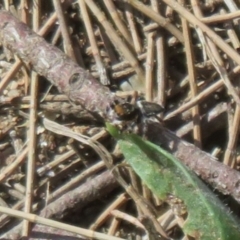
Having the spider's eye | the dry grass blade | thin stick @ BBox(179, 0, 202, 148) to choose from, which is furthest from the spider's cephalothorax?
the dry grass blade

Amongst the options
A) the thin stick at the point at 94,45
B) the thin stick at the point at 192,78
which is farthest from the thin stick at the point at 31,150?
the thin stick at the point at 192,78

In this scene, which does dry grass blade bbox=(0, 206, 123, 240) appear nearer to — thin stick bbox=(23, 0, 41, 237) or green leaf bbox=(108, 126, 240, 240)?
thin stick bbox=(23, 0, 41, 237)

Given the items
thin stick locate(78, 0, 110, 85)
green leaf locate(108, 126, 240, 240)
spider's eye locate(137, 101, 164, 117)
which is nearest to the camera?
green leaf locate(108, 126, 240, 240)

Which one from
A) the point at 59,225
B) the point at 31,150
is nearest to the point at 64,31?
the point at 31,150

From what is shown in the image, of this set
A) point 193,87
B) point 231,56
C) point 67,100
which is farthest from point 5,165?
point 231,56

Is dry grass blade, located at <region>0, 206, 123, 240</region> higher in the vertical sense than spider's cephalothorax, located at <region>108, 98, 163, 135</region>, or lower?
lower

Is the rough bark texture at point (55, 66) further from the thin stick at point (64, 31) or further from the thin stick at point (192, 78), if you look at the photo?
the thin stick at point (192, 78)

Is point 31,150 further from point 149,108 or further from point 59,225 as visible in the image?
point 149,108
